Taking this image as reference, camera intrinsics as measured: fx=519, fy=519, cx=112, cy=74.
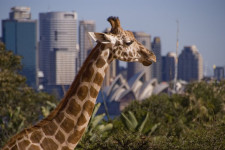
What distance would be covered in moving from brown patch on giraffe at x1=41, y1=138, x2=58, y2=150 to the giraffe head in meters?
1.64

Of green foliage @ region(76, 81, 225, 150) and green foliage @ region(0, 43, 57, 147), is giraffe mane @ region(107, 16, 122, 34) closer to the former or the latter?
green foliage @ region(76, 81, 225, 150)

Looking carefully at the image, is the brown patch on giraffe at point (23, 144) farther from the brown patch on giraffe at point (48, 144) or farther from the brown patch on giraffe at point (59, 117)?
the brown patch on giraffe at point (59, 117)

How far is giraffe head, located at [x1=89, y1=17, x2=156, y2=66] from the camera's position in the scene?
804cm

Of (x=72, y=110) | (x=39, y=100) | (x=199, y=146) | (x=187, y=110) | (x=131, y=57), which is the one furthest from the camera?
(x=39, y=100)

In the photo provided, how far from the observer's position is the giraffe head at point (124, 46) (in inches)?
316

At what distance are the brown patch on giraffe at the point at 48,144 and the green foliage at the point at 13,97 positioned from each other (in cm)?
2111

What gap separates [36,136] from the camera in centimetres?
773

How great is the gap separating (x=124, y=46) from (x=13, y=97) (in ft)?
94.0

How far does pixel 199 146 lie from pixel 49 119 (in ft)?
27.2

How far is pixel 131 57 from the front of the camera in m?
8.27

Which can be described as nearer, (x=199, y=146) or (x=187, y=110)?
(x=199, y=146)

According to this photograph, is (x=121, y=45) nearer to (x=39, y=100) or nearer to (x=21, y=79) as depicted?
(x=21, y=79)

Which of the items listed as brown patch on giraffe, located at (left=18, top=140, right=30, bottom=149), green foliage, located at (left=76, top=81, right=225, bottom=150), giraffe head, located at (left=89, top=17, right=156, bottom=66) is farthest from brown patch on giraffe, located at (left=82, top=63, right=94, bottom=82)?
green foliage, located at (left=76, top=81, right=225, bottom=150)

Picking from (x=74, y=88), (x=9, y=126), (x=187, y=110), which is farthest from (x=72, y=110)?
(x=187, y=110)
